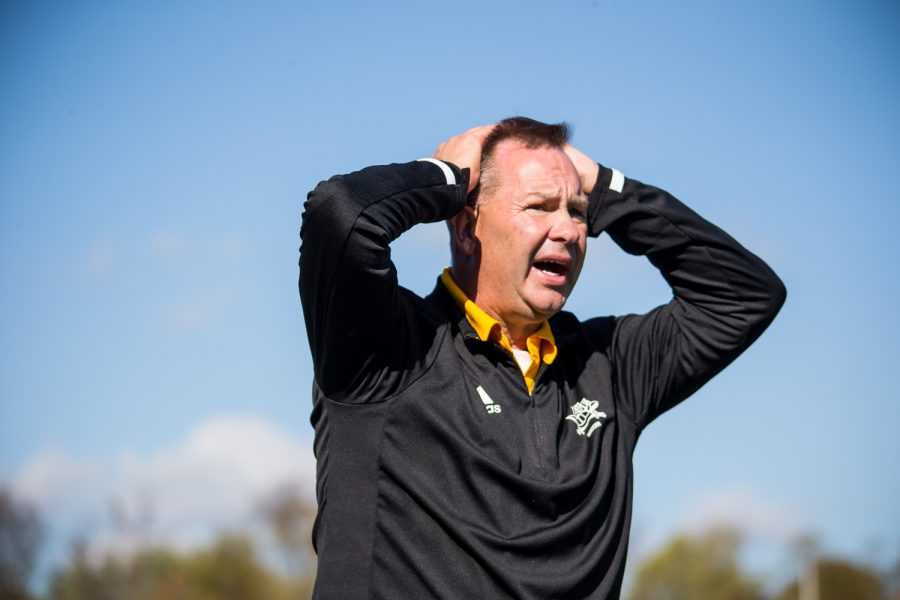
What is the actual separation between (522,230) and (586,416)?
761 millimetres

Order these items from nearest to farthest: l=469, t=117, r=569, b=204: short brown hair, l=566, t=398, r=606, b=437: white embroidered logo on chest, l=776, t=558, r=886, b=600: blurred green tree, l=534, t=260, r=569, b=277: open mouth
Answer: l=566, t=398, r=606, b=437: white embroidered logo on chest → l=534, t=260, r=569, b=277: open mouth → l=469, t=117, r=569, b=204: short brown hair → l=776, t=558, r=886, b=600: blurred green tree

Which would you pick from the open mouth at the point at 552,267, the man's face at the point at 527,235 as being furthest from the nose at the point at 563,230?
the open mouth at the point at 552,267

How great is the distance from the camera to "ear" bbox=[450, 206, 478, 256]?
14.6ft

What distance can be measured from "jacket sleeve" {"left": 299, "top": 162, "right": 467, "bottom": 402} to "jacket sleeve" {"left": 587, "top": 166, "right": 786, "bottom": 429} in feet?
3.31

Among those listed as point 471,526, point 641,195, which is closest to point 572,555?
point 471,526

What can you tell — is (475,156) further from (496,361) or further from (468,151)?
(496,361)

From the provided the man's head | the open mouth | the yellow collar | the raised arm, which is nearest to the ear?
the man's head

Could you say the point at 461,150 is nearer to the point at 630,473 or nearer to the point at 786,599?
the point at 630,473

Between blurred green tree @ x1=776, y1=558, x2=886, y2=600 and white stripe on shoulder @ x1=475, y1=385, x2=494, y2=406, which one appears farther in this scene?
blurred green tree @ x1=776, y1=558, x2=886, y2=600

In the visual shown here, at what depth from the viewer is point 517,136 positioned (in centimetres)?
447

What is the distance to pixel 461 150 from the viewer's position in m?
4.41

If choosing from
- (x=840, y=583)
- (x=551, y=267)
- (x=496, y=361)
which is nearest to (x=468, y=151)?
(x=551, y=267)

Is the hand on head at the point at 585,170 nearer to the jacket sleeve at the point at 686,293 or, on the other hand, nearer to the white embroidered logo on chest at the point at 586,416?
the jacket sleeve at the point at 686,293

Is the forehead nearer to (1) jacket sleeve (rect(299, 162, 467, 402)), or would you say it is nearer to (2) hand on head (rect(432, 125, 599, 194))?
(2) hand on head (rect(432, 125, 599, 194))
